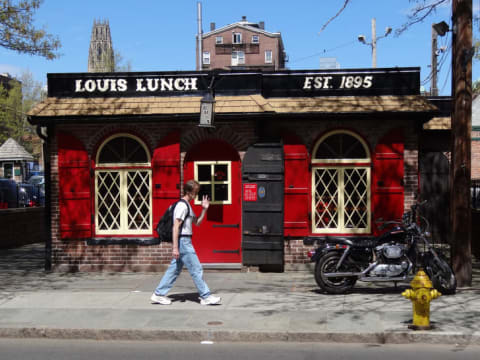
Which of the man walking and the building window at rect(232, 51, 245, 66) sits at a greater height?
the building window at rect(232, 51, 245, 66)

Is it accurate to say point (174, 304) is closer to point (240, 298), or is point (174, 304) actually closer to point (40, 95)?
point (240, 298)

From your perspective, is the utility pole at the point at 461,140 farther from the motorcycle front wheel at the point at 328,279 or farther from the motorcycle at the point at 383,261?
the motorcycle front wheel at the point at 328,279

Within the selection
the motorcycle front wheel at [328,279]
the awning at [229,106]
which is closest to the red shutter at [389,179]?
the awning at [229,106]

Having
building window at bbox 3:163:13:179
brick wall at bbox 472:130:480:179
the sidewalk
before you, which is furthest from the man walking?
building window at bbox 3:163:13:179

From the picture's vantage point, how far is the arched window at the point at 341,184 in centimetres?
1197

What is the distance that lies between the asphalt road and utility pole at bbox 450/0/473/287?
11.0 ft

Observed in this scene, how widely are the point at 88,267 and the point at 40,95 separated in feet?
151

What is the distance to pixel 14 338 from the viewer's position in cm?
741

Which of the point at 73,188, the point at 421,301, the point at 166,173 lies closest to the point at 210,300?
the point at 421,301

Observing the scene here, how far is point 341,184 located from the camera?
472 inches

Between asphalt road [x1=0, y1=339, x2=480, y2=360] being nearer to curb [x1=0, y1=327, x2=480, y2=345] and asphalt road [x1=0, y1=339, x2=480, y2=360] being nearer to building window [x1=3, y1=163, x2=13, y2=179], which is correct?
curb [x1=0, y1=327, x2=480, y2=345]

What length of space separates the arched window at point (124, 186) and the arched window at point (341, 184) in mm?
3598

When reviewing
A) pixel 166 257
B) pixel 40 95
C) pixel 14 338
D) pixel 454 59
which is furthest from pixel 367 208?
pixel 40 95

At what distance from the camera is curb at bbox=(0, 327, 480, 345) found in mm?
6820
